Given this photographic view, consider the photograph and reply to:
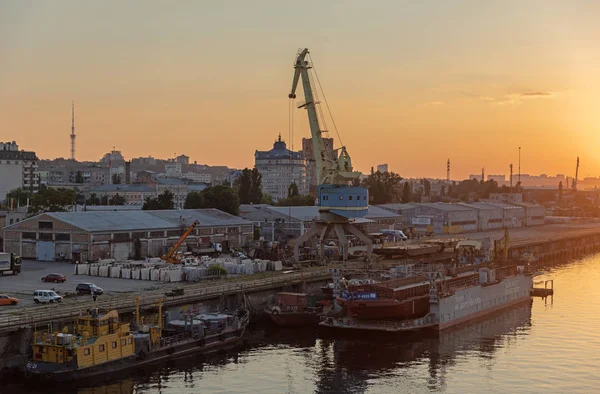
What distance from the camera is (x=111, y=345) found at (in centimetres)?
3938

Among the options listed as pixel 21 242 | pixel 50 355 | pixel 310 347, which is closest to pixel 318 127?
pixel 21 242

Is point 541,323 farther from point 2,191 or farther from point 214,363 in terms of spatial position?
point 2,191

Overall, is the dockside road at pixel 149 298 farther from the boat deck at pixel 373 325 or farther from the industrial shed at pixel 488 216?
the industrial shed at pixel 488 216

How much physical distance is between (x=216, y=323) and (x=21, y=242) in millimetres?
33720

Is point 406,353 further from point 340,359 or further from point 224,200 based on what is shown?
point 224,200

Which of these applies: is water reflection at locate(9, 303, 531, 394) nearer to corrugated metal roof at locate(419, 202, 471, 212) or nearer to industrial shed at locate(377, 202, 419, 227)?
industrial shed at locate(377, 202, 419, 227)

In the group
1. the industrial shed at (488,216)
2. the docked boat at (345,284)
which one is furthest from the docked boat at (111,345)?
the industrial shed at (488,216)

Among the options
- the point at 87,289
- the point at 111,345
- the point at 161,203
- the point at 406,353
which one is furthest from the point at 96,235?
the point at 161,203

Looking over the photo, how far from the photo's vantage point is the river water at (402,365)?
129ft

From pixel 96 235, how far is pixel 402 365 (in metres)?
35.2

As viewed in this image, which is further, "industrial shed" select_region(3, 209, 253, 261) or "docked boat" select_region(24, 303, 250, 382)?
"industrial shed" select_region(3, 209, 253, 261)

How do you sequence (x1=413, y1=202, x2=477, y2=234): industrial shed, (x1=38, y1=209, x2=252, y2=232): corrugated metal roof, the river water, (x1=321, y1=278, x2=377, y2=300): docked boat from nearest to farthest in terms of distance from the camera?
the river water, (x1=321, y1=278, x2=377, y2=300): docked boat, (x1=38, y1=209, x2=252, y2=232): corrugated metal roof, (x1=413, y1=202, x2=477, y2=234): industrial shed

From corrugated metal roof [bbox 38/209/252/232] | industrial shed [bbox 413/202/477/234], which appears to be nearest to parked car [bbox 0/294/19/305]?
corrugated metal roof [bbox 38/209/252/232]

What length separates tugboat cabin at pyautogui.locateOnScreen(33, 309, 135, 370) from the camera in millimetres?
37469
